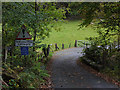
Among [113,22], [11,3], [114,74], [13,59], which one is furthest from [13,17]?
[114,74]

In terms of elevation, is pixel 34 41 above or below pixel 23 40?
below

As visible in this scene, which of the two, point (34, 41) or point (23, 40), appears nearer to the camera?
point (23, 40)

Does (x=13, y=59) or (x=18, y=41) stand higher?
(x=18, y=41)

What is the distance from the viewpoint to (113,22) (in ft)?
21.8

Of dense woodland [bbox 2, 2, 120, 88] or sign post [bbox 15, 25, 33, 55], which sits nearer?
dense woodland [bbox 2, 2, 120, 88]

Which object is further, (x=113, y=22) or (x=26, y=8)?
(x=113, y=22)

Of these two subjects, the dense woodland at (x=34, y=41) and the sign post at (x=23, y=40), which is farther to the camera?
the sign post at (x=23, y=40)

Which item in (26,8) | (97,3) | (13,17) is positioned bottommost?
(13,17)

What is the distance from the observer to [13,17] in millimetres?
4680

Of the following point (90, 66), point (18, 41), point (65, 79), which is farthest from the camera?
point (90, 66)

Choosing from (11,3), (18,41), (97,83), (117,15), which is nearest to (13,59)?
(18,41)

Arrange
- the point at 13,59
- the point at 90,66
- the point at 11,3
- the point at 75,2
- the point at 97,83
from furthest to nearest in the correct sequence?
the point at 90,66 < the point at 75,2 < the point at 97,83 < the point at 13,59 < the point at 11,3

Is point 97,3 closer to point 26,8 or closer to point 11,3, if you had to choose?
point 26,8

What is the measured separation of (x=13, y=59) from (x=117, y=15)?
17.0 ft
